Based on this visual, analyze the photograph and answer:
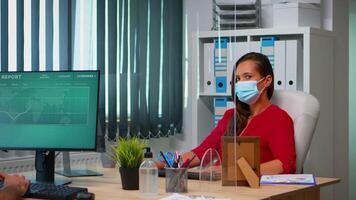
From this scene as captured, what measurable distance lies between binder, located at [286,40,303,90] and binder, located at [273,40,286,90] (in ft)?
0.06

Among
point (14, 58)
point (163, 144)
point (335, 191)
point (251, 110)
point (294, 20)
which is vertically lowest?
point (335, 191)

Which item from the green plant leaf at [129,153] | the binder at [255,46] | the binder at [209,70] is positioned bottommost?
the green plant leaf at [129,153]

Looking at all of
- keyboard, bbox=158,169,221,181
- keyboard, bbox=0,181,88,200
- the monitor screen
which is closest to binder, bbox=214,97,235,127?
keyboard, bbox=158,169,221,181

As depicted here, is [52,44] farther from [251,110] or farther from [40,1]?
[251,110]

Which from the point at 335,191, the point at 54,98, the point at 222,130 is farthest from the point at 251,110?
the point at 335,191

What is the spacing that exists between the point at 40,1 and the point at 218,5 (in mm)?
1161

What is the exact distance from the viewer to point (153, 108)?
3768 mm

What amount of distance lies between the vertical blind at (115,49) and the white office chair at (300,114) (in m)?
0.96

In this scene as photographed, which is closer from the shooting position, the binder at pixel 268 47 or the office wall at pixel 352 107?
the binder at pixel 268 47

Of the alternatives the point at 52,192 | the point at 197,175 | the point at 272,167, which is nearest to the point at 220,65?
the point at 272,167

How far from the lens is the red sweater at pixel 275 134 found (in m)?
2.59

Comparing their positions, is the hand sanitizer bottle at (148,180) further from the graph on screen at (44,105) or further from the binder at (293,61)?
the binder at (293,61)

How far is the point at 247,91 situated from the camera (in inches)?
107

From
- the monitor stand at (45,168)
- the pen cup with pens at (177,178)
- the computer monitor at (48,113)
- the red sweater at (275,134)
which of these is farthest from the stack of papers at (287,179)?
the monitor stand at (45,168)
